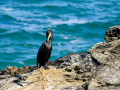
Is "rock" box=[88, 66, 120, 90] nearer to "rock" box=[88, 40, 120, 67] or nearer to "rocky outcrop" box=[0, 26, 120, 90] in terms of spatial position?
"rocky outcrop" box=[0, 26, 120, 90]

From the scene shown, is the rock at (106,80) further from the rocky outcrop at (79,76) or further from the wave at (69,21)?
the wave at (69,21)

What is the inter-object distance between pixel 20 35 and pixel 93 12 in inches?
318

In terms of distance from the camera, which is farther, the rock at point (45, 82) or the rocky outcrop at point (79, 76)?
the rock at point (45, 82)

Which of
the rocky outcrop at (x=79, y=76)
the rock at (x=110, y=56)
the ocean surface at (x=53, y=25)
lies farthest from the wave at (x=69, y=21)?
the rocky outcrop at (x=79, y=76)

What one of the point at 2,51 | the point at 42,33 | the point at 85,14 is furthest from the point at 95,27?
the point at 2,51

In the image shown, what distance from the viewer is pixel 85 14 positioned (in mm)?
19953

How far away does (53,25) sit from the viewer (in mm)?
17312

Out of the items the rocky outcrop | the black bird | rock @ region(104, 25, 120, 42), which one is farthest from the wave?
the rocky outcrop

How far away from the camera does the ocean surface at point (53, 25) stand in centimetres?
1420

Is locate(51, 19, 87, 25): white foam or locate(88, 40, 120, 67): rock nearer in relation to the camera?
locate(88, 40, 120, 67): rock

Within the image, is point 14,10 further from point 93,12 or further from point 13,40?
point 93,12

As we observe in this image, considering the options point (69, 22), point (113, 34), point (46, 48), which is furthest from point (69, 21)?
point (46, 48)

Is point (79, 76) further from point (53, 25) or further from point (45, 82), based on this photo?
point (53, 25)

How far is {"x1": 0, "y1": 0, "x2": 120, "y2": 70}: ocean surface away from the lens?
1420 centimetres
